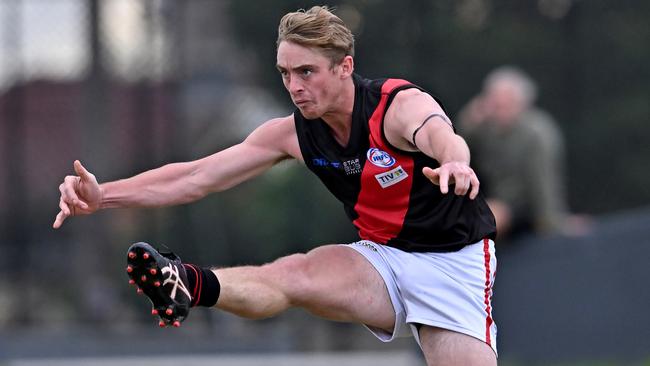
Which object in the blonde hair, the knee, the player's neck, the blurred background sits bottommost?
the blurred background

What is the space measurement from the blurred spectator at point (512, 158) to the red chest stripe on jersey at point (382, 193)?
3.70 metres

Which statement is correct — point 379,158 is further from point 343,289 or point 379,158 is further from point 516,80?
point 516,80

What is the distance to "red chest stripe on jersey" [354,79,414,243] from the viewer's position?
615 cm

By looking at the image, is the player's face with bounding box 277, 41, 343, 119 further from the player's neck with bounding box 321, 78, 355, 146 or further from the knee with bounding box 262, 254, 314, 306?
the knee with bounding box 262, 254, 314, 306

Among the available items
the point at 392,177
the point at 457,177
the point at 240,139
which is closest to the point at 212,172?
the point at 392,177

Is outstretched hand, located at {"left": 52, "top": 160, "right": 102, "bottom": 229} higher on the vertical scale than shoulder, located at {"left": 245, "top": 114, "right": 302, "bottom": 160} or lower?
lower

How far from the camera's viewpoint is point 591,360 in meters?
10.3

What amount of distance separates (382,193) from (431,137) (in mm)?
592

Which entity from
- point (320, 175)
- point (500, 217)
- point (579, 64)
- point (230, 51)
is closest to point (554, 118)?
point (579, 64)

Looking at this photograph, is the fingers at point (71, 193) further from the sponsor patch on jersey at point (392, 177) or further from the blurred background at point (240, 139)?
the blurred background at point (240, 139)

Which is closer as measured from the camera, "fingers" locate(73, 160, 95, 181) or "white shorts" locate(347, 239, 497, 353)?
"fingers" locate(73, 160, 95, 181)

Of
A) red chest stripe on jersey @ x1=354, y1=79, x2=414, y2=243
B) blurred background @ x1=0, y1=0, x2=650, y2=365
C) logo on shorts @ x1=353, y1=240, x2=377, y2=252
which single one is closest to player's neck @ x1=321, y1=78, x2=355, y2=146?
red chest stripe on jersey @ x1=354, y1=79, x2=414, y2=243

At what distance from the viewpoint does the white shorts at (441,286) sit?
6316 mm

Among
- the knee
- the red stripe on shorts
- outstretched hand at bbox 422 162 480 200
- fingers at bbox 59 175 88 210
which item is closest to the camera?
outstretched hand at bbox 422 162 480 200
